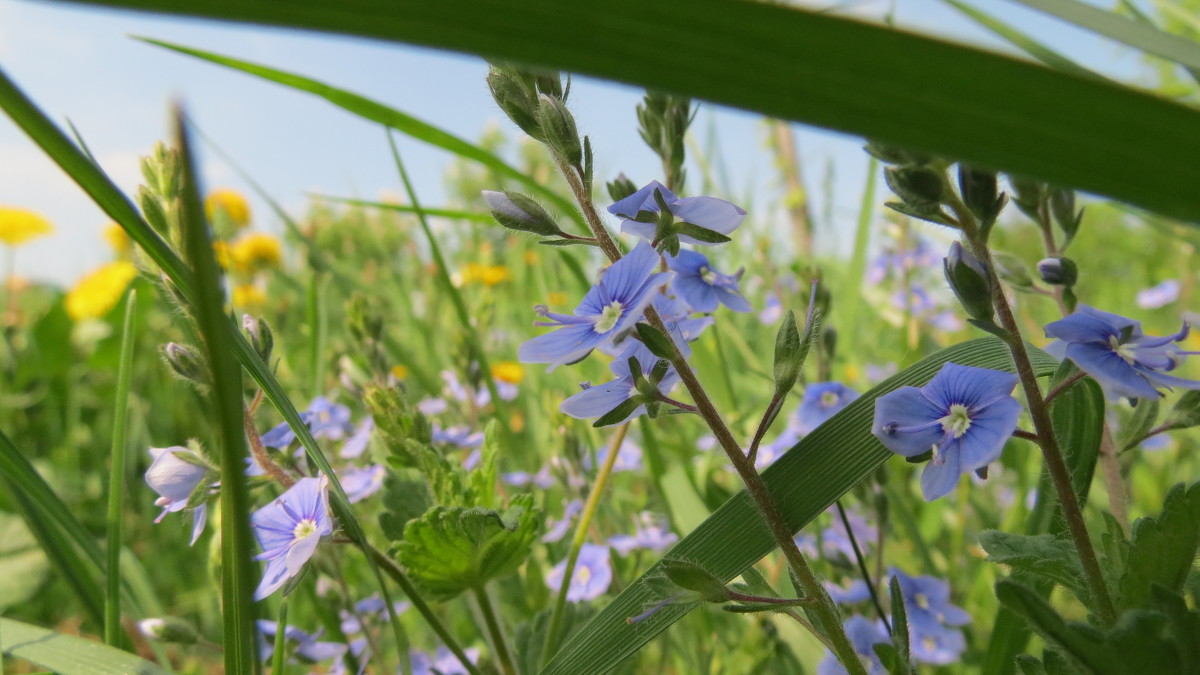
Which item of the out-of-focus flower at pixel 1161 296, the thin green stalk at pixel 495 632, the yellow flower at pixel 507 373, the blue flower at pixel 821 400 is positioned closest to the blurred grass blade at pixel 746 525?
the thin green stalk at pixel 495 632

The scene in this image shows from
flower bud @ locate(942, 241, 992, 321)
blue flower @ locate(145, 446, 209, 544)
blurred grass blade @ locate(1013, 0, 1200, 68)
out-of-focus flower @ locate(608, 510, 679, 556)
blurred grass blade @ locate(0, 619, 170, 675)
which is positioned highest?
blurred grass blade @ locate(1013, 0, 1200, 68)

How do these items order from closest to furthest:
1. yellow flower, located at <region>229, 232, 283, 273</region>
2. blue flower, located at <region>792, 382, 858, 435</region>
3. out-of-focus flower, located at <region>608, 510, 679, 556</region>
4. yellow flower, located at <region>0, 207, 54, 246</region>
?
blue flower, located at <region>792, 382, 858, 435</region> → out-of-focus flower, located at <region>608, 510, 679, 556</region> → yellow flower, located at <region>0, 207, 54, 246</region> → yellow flower, located at <region>229, 232, 283, 273</region>

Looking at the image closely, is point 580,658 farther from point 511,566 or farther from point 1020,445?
point 1020,445

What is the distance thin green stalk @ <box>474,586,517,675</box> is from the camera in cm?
88

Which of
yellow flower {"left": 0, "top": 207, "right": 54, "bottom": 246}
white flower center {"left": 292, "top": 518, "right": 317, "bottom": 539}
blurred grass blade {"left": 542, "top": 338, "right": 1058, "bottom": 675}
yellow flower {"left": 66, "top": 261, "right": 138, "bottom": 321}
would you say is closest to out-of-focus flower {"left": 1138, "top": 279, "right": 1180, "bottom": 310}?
blurred grass blade {"left": 542, "top": 338, "right": 1058, "bottom": 675}

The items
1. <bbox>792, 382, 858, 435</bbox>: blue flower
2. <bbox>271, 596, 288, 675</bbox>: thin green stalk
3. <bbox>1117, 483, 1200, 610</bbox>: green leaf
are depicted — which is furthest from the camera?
<bbox>792, 382, 858, 435</bbox>: blue flower

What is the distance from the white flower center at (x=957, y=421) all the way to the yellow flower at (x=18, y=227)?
15.0 feet

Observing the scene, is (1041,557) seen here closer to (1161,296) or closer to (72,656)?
(72,656)

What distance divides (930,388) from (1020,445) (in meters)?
1.01

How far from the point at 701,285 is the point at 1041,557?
46 centimetres

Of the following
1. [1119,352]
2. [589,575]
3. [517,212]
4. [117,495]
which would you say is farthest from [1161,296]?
[117,495]

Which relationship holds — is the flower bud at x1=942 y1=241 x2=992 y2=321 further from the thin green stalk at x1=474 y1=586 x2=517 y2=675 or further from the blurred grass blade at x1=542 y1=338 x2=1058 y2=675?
the thin green stalk at x1=474 y1=586 x2=517 y2=675

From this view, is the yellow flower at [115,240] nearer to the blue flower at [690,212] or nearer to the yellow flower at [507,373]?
the yellow flower at [507,373]

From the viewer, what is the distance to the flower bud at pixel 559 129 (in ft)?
2.24
